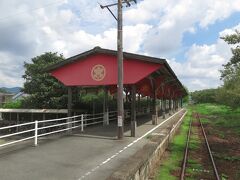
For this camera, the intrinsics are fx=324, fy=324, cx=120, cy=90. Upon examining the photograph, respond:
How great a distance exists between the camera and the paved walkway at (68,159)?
7.80 meters

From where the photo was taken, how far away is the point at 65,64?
19062 millimetres

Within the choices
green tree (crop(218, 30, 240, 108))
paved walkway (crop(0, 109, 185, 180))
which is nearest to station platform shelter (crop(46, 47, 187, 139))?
paved walkway (crop(0, 109, 185, 180))

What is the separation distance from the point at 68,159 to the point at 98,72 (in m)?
9.03

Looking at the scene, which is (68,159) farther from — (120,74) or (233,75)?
(233,75)

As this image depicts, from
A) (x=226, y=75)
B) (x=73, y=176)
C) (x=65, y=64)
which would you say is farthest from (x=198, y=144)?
(x=226, y=75)

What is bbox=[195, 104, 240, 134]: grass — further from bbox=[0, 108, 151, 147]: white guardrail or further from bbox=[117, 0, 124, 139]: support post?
bbox=[117, 0, 124, 139]: support post

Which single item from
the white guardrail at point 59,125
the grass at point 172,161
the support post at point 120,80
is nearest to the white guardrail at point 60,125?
the white guardrail at point 59,125

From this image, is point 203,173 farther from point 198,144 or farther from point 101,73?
point 101,73

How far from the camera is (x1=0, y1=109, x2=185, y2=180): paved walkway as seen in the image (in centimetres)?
780

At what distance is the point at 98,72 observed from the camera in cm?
1808

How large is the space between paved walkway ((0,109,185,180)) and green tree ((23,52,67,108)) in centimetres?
1447

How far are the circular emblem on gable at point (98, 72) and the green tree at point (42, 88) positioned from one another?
9811 mm

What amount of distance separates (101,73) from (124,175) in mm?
11030

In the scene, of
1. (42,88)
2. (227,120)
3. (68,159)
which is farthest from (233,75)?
(68,159)
